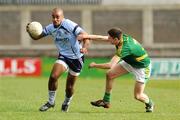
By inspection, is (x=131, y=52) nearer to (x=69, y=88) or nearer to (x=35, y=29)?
(x=69, y=88)

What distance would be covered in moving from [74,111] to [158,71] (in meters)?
21.9

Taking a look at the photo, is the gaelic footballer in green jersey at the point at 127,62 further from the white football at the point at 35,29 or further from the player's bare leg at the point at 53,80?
the white football at the point at 35,29

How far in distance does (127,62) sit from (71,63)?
130 cm

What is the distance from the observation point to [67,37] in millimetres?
16344

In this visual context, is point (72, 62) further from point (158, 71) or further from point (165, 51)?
point (165, 51)

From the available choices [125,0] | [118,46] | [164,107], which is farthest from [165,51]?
Answer: [118,46]

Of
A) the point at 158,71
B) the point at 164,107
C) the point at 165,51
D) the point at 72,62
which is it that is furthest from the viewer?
the point at 165,51

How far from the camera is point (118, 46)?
15945 mm

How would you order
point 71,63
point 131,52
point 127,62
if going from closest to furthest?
point 131,52 → point 127,62 → point 71,63

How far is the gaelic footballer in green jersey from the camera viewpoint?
52.2 feet

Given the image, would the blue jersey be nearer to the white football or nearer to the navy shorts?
the navy shorts

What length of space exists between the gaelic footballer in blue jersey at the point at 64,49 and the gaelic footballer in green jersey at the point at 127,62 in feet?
1.07

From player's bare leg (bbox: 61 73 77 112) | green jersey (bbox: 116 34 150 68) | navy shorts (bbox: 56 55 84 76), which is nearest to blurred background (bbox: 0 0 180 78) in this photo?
player's bare leg (bbox: 61 73 77 112)

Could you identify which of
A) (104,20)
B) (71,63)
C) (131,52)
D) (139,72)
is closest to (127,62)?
(139,72)
